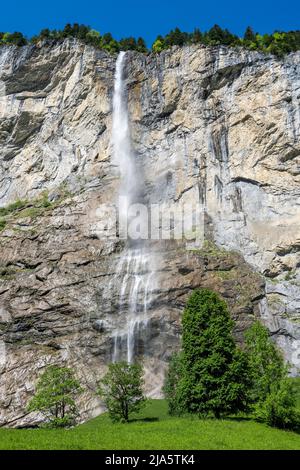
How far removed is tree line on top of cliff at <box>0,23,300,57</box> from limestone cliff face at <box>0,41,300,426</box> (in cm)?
199

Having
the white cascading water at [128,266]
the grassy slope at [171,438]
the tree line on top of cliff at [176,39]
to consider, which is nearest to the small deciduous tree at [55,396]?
the grassy slope at [171,438]

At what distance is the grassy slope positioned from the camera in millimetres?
18188

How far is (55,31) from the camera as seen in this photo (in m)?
72.3

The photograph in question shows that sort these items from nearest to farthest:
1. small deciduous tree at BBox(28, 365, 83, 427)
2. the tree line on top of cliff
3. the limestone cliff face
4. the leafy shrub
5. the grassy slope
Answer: the grassy slope → the leafy shrub → small deciduous tree at BBox(28, 365, 83, 427) → the limestone cliff face → the tree line on top of cliff

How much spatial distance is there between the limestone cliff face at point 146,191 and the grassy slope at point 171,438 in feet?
67.3

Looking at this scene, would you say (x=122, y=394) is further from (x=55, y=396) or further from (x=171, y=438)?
(x=171, y=438)

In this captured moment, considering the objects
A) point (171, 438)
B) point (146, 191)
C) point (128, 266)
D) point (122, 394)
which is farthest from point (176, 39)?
point (171, 438)

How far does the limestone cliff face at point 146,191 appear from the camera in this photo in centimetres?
4775

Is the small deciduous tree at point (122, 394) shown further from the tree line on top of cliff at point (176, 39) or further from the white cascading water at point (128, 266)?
the tree line on top of cliff at point (176, 39)

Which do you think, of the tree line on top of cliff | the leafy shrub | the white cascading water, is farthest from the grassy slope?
the tree line on top of cliff

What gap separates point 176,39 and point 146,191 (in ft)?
75.4

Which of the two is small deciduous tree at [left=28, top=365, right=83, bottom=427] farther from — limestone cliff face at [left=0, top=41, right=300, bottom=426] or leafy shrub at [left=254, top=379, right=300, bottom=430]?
leafy shrub at [left=254, top=379, right=300, bottom=430]

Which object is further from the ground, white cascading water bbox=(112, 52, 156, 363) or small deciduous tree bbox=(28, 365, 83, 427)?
white cascading water bbox=(112, 52, 156, 363)

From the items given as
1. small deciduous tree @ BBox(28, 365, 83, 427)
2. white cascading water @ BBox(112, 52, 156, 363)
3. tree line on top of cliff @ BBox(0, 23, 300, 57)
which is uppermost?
tree line on top of cliff @ BBox(0, 23, 300, 57)
